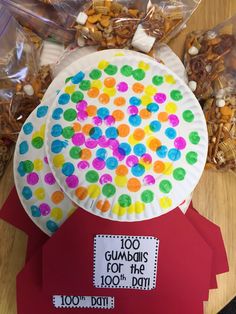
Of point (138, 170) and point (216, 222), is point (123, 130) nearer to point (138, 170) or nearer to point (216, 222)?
point (138, 170)

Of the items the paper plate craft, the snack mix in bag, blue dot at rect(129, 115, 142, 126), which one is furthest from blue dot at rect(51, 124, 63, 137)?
the snack mix in bag

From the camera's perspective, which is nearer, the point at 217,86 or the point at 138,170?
the point at 138,170

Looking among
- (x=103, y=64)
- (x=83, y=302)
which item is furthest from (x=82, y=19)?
(x=83, y=302)

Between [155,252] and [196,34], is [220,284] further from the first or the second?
[196,34]

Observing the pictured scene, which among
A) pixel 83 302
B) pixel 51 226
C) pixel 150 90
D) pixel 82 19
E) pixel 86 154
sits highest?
pixel 82 19

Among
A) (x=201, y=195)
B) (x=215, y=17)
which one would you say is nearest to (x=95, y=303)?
(x=201, y=195)

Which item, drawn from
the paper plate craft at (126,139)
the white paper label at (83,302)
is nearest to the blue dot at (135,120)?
the paper plate craft at (126,139)

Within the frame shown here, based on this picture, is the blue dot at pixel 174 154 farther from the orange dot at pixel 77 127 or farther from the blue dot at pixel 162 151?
the orange dot at pixel 77 127

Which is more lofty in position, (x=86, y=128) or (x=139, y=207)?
(x=86, y=128)
